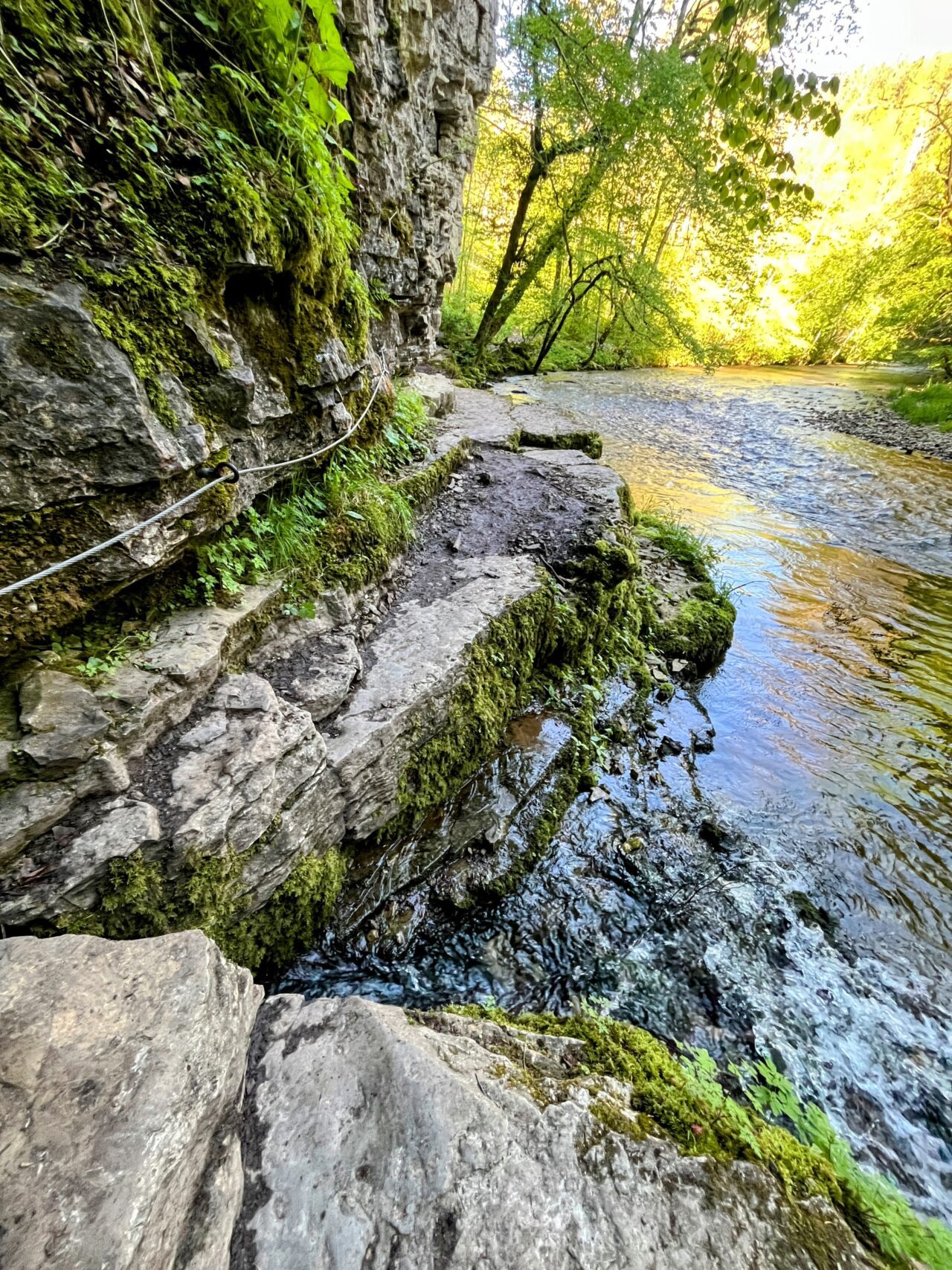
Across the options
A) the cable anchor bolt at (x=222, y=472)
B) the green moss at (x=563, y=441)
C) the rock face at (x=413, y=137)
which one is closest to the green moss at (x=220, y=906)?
the cable anchor bolt at (x=222, y=472)

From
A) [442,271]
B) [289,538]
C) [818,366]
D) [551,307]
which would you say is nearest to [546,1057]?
[289,538]

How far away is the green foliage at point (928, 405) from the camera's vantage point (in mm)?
15034

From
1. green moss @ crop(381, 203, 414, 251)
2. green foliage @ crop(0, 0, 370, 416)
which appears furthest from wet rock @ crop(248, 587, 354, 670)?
green moss @ crop(381, 203, 414, 251)

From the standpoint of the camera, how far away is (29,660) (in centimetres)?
192

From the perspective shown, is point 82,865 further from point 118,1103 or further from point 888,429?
point 888,429

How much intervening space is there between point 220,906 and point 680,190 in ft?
50.4

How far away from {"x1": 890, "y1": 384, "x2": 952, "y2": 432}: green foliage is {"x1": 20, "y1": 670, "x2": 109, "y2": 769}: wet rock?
1999cm

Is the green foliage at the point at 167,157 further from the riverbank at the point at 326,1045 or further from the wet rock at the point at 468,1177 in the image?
the wet rock at the point at 468,1177

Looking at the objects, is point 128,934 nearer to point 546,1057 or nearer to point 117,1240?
point 117,1240

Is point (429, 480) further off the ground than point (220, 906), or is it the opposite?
point (429, 480)

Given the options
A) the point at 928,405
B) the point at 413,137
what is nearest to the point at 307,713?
the point at 413,137

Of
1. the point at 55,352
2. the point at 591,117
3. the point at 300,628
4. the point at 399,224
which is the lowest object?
the point at 300,628

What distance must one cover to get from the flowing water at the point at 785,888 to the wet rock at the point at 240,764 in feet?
3.15

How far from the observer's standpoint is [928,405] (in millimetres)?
16000
